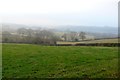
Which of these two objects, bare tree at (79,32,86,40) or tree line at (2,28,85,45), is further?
bare tree at (79,32,86,40)

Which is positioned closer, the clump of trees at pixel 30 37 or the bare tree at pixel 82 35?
the clump of trees at pixel 30 37

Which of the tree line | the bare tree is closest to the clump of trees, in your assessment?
the tree line

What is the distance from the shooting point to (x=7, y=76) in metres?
15.3

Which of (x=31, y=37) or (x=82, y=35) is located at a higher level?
(x=82, y=35)

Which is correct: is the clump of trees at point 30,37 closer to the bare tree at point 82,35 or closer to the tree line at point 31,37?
the tree line at point 31,37

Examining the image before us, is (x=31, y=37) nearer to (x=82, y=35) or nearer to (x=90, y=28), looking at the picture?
(x=82, y=35)

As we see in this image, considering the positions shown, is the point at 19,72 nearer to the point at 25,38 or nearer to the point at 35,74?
the point at 35,74

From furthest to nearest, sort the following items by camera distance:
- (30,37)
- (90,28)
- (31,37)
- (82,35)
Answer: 1. (90,28)
2. (82,35)
3. (30,37)
4. (31,37)

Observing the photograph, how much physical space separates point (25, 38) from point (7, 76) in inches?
1089

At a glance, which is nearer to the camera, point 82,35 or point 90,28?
point 82,35

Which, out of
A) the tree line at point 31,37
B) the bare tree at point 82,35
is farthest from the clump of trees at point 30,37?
the bare tree at point 82,35

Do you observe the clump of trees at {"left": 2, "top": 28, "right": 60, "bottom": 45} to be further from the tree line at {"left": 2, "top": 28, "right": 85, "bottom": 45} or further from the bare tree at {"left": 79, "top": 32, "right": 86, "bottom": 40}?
the bare tree at {"left": 79, "top": 32, "right": 86, "bottom": 40}

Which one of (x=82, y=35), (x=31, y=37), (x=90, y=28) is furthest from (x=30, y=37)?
(x=90, y=28)

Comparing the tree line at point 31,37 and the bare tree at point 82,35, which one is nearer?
the tree line at point 31,37
